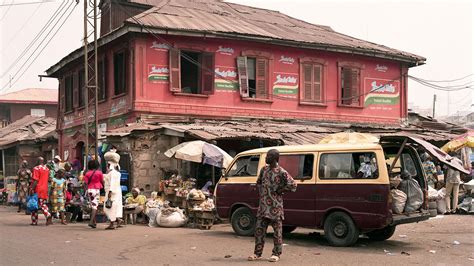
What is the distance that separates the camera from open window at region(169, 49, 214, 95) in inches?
821

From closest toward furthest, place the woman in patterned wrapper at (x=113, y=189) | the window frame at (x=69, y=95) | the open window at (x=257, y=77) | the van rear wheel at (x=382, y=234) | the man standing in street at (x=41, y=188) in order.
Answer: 1. the van rear wheel at (x=382, y=234)
2. the woman in patterned wrapper at (x=113, y=189)
3. the man standing in street at (x=41, y=188)
4. the open window at (x=257, y=77)
5. the window frame at (x=69, y=95)

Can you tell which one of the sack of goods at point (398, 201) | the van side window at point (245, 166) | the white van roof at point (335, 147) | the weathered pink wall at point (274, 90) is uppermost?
the weathered pink wall at point (274, 90)

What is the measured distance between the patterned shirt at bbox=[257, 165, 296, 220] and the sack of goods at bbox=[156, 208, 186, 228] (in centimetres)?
592

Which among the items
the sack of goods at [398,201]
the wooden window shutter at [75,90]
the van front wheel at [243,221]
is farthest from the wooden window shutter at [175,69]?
the sack of goods at [398,201]

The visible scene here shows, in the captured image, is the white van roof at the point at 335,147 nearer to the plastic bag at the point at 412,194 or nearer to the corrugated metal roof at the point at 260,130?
the plastic bag at the point at 412,194

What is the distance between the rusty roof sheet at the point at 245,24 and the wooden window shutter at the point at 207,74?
3.49 feet

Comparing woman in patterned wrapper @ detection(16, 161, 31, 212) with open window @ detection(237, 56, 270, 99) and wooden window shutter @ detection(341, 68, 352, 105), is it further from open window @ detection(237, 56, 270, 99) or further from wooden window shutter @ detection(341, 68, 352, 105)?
wooden window shutter @ detection(341, 68, 352, 105)

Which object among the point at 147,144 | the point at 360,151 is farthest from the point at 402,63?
the point at 360,151

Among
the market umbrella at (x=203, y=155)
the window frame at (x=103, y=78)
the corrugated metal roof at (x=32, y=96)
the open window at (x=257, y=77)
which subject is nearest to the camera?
the market umbrella at (x=203, y=155)

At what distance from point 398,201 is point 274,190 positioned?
112 inches

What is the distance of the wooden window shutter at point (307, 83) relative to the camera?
23.9 meters

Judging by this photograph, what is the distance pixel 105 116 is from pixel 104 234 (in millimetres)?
11207

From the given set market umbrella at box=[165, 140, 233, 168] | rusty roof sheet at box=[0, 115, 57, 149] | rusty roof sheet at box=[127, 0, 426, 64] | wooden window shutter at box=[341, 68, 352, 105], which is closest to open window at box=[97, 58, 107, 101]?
rusty roof sheet at box=[127, 0, 426, 64]

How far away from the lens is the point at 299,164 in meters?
11.3
